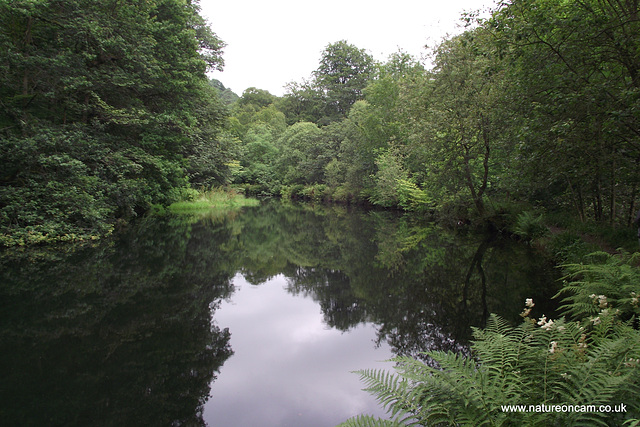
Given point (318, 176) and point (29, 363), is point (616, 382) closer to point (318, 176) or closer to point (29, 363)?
point (29, 363)

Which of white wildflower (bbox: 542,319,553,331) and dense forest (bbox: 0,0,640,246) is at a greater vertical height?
dense forest (bbox: 0,0,640,246)

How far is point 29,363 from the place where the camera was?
3.69 metres

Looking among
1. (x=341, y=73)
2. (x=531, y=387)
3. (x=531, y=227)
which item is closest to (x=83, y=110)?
(x=531, y=387)

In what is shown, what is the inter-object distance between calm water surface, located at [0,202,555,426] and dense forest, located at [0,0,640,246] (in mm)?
2347

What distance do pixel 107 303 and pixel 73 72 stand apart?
8.84m

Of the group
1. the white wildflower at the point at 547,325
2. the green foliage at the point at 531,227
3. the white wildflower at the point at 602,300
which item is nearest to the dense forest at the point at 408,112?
the green foliage at the point at 531,227

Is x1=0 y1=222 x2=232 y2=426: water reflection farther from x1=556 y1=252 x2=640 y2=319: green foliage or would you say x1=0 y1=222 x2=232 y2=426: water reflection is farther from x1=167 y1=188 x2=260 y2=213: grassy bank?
x1=167 y1=188 x2=260 y2=213: grassy bank

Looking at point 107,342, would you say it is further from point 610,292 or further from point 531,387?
point 610,292

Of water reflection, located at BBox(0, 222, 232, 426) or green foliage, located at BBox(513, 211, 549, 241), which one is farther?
green foliage, located at BBox(513, 211, 549, 241)

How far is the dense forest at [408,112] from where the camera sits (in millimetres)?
6922

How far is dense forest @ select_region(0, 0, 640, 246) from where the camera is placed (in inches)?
273

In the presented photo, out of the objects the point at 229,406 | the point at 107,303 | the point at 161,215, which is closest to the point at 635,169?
the point at 229,406

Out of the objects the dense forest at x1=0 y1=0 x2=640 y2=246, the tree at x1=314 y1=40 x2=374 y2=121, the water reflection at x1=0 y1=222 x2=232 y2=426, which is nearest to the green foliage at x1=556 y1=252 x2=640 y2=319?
the dense forest at x1=0 y1=0 x2=640 y2=246

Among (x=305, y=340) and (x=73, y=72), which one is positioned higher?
(x=73, y=72)
